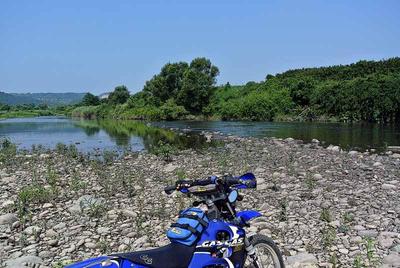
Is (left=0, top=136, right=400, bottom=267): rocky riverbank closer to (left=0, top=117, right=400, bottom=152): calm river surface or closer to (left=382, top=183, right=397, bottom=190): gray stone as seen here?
(left=382, top=183, right=397, bottom=190): gray stone

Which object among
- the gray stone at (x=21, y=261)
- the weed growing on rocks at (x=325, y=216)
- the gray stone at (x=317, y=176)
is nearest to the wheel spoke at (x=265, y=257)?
the weed growing on rocks at (x=325, y=216)

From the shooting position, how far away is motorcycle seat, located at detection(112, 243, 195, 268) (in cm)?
378

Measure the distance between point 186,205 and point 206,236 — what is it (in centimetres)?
580

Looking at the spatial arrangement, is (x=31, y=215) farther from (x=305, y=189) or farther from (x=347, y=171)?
(x=347, y=171)

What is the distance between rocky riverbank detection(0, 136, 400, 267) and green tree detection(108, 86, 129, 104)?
369ft

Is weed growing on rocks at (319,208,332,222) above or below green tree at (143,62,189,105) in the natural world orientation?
below

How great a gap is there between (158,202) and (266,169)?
5.71 meters

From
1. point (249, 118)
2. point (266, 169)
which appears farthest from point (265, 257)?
point (249, 118)

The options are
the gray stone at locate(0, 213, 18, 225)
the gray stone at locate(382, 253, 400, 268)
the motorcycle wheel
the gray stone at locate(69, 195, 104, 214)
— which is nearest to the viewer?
the motorcycle wheel

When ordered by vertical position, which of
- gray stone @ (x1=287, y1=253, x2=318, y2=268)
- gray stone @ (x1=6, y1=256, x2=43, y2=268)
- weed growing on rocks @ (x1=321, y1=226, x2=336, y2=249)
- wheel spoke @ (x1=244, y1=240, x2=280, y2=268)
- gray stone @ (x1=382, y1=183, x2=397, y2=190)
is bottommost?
gray stone @ (x1=6, y1=256, x2=43, y2=268)

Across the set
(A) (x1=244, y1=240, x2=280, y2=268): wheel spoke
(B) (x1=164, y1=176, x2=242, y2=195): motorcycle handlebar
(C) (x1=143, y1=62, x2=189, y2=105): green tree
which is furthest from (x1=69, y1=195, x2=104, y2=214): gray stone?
(C) (x1=143, y1=62, x2=189, y2=105): green tree

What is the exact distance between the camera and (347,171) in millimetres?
14094

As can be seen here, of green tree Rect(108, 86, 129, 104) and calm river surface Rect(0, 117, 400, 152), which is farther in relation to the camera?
green tree Rect(108, 86, 129, 104)

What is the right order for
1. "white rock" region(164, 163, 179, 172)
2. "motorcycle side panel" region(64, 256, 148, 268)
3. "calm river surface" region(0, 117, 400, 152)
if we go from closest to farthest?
"motorcycle side panel" region(64, 256, 148, 268)
"white rock" region(164, 163, 179, 172)
"calm river surface" region(0, 117, 400, 152)
